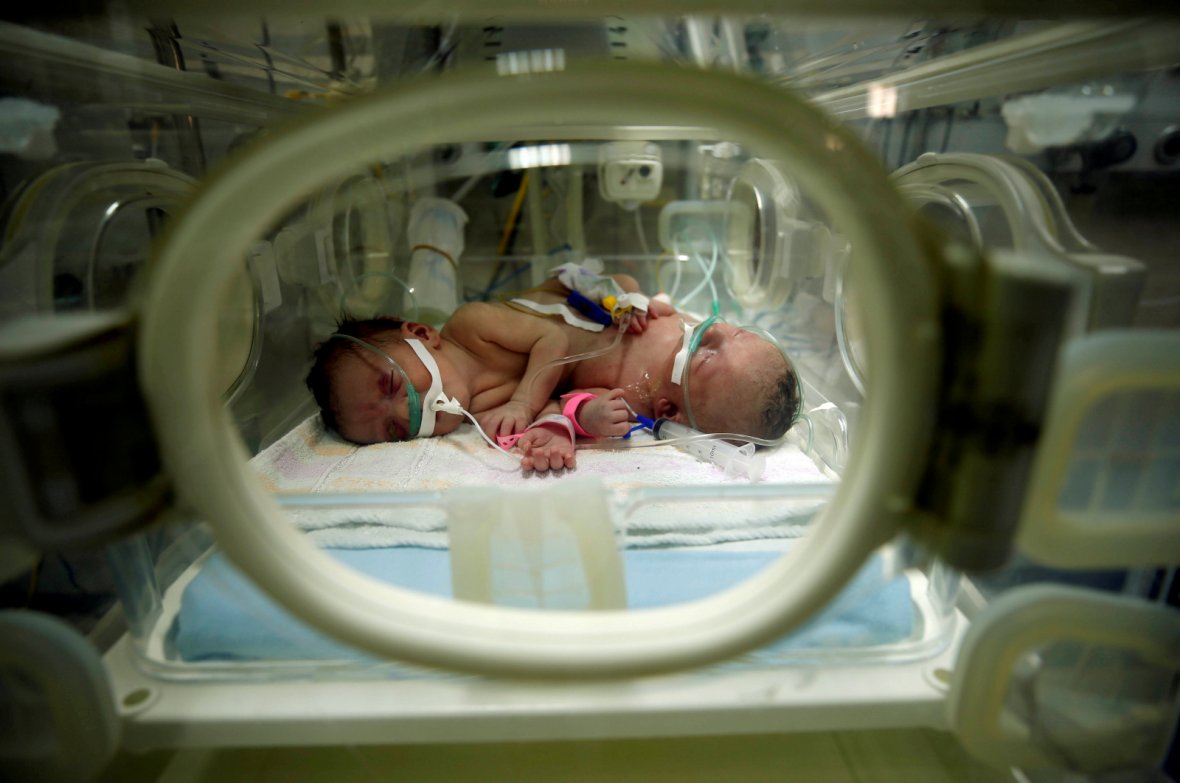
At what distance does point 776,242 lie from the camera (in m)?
1.42

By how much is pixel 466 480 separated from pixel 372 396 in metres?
0.27

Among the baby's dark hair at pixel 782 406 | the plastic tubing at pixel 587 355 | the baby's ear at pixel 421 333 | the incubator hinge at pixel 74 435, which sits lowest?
the baby's dark hair at pixel 782 406

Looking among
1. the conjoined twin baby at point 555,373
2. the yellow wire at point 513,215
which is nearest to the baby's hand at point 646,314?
the conjoined twin baby at point 555,373

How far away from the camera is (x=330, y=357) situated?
1.12m

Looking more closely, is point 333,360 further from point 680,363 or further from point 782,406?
point 782,406

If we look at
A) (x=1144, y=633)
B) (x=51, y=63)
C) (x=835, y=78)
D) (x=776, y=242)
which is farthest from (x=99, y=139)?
(x=776, y=242)

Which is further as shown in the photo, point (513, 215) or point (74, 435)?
point (513, 215)

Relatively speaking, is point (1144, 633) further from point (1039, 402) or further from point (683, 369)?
point (683, 369)

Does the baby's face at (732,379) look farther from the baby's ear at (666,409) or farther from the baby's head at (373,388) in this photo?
the baby's head at (373,388)

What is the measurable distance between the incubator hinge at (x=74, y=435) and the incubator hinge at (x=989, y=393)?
1.84ft

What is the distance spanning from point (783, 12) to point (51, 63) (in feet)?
2.10

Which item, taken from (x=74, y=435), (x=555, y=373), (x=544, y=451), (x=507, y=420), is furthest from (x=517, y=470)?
(x=74, y=435)

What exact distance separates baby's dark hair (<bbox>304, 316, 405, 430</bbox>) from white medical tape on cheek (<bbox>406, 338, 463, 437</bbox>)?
0.13 metres

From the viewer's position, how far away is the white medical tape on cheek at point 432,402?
1129 mm
